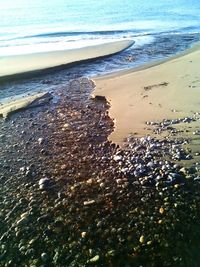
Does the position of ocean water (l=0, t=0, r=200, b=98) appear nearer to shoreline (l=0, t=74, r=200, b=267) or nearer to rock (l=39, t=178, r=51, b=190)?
shoreline (l=0, t=74, r=200, b=267)

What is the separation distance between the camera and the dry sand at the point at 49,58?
20514 mm

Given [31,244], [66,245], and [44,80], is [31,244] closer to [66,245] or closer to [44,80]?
[66,245]

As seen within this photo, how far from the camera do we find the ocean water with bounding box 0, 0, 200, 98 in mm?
21922

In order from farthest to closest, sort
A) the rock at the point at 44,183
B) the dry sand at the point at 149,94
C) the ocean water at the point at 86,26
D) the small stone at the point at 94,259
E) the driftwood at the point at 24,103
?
the ocean water at the point at 86,26
the driftwood at the point at 24,103
the dry sand at the point at 149,94
the rock at the point at 44,183
the small stone at the point at 94,259

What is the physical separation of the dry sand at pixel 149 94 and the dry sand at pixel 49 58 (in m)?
5.16

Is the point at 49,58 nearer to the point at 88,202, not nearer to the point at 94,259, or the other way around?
the point at 88,202

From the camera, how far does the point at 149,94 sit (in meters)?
13.7

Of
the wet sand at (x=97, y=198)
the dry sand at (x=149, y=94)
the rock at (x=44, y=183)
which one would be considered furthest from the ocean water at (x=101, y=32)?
the rock at (x=44, y=183)

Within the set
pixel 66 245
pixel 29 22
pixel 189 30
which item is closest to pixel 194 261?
pixel 66 245

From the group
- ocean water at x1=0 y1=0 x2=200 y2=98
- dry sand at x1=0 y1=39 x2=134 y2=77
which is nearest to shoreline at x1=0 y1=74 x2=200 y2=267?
ocean water at x1=0 y1=0 x2=200 y2=98

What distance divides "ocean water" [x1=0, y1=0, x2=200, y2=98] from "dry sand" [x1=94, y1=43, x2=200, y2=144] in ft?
10.4

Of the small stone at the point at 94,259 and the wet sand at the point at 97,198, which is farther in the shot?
the wet sand at the point at 97,198

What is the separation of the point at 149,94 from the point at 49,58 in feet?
39.1

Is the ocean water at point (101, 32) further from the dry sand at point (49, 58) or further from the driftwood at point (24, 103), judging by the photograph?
the driftwood at point (24, 103)
